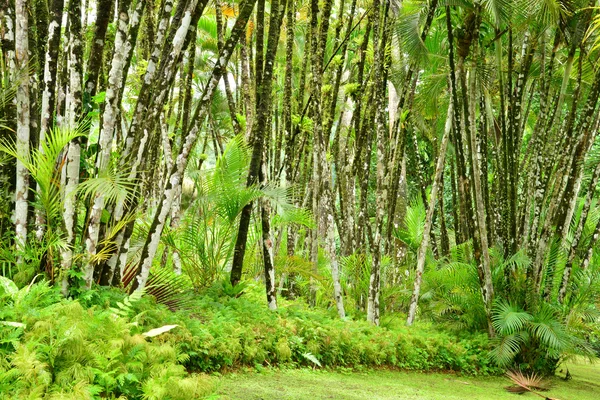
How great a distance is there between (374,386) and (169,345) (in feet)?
8.06

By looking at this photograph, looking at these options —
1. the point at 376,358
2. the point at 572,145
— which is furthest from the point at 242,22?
the point at 572,145

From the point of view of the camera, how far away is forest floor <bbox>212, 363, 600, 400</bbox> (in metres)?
4.55

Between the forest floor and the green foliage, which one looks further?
the forest floor

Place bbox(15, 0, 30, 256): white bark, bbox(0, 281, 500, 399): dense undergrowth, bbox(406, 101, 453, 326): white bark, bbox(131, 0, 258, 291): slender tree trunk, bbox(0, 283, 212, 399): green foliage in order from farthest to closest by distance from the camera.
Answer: bbox(406, 101, 453, 326): white bark
bbox(131, 0, 258, 291): slender tree trunk
bbox(15, 0, 30, 256): white bark
bbox(0, 281, 500, 399): dense undergrowth
bbox(0, 283, 212, 399): green foliage

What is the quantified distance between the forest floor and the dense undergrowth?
0.22 m

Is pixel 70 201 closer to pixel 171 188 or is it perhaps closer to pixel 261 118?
pixel 171 188

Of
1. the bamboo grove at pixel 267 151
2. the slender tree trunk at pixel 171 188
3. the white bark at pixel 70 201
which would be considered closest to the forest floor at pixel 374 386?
the bamboo grove at pixel 267 151

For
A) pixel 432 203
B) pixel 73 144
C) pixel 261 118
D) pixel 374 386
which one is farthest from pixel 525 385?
pixel 73 144

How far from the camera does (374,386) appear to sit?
557 cm

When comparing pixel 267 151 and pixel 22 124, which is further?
pixel 267 151

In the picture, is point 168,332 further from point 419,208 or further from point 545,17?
point 419,208

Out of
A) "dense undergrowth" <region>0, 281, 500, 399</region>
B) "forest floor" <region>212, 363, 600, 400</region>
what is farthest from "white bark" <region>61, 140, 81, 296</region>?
"forest floor" <region>212, 363, 600, 400</region>

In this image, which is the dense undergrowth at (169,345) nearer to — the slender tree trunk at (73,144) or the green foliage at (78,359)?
the green foliage at (78,359)

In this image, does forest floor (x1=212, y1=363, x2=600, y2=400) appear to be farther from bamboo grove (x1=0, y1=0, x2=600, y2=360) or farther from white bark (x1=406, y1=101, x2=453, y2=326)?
white bark (x1=406, y1=101, x2=453, y2=326)
